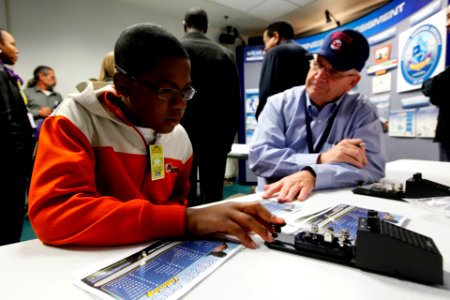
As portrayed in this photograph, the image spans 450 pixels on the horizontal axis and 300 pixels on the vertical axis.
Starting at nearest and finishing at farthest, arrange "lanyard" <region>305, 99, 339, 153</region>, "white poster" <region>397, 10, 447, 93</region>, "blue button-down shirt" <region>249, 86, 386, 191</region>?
"blue button-down shirt" <region>249, 86, 386, 191</region>
"lanyard" <region>305, 99, 339, 153</region>
"white poster" <region>397, 10, 447, 93</region>

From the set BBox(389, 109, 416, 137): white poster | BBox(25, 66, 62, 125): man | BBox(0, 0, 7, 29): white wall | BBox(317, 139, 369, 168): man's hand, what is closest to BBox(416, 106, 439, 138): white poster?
BBox(389, 109, 416, 137): white poster

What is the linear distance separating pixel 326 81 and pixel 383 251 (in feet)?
3.29

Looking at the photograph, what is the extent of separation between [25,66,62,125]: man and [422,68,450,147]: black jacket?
3938mm

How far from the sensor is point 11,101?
1864 millimetres

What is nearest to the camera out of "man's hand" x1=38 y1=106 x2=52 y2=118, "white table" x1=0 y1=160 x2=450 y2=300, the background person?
"white table" x1=0 y1=160 x2=450 y2=300

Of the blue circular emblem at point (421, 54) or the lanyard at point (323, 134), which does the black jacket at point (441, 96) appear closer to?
the blue circular emblem at point (421, 54)

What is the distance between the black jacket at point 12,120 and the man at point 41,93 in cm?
158

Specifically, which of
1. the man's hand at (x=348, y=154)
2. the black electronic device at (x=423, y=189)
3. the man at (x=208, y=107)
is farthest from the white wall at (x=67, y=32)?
the black electronic device at (x=423, y=189)

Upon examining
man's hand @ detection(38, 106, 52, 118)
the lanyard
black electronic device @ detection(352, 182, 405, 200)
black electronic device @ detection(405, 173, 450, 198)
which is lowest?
black electronic device @ detection(352, 182, 405, 200)

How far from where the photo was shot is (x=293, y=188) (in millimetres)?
955

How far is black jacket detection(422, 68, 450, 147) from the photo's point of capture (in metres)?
2.15

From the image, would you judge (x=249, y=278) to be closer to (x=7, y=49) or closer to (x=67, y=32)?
(x=7, y=49)

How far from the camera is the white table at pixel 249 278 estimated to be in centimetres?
41

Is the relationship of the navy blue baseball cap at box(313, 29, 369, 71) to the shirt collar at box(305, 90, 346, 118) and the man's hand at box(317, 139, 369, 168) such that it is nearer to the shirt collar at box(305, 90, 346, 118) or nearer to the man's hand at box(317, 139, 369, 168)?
the shirt collar at box(305, 90, 346, 118)
